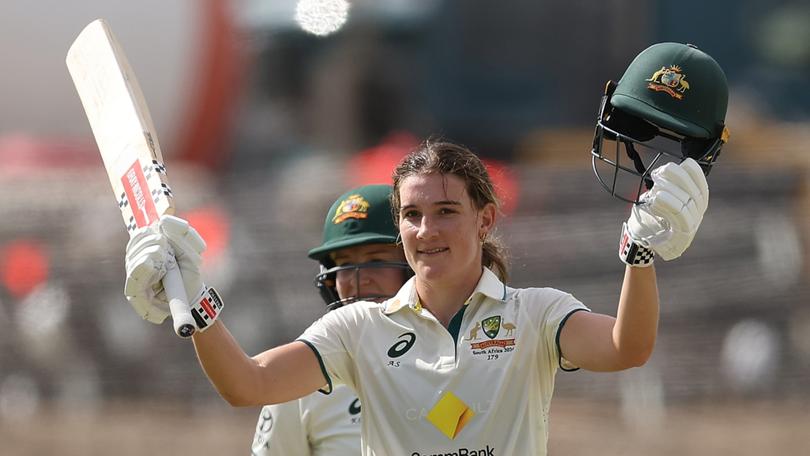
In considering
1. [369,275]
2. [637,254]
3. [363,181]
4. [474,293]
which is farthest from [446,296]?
[363,181]

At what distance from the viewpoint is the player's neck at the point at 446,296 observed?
9.36 feet

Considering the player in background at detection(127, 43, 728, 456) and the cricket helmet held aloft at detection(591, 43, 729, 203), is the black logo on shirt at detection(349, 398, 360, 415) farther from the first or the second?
the cricket helmet held aloft at detection(591, 43, 729, 203)

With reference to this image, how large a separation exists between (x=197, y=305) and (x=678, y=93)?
1.03 m

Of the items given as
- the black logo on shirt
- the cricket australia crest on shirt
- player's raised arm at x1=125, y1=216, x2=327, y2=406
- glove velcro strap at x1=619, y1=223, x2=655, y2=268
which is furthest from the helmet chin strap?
the black logo on shirt

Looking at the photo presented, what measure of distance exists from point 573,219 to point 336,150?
3.56m

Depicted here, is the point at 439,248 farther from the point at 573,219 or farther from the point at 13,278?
the point at 13,278

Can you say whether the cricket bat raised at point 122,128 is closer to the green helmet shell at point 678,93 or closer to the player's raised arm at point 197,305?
the player's raised arm at point 197,305

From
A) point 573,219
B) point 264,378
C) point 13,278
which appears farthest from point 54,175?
point 264,378

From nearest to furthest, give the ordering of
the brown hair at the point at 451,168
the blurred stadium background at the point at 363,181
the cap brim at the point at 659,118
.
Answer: the cap brim at the point at 659,118
the brown hair at the point at 451,168
the blurred stadium background at the point at 363,181

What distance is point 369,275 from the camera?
139 inches

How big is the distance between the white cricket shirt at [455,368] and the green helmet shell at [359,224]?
0.71m

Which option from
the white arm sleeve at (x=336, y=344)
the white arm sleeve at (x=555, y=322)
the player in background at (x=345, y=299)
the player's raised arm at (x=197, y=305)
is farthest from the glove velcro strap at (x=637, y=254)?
the player in background at (x=345, y=299)

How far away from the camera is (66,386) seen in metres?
7.81

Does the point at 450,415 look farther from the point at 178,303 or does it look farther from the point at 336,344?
the point at 178,303
